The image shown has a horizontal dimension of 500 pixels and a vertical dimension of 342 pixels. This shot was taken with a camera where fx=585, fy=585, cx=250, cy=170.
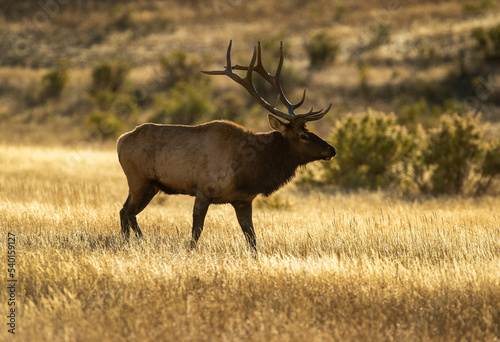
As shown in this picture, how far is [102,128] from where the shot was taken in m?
26.2

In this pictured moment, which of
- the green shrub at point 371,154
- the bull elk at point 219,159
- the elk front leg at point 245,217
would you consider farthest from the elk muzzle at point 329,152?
the green shrub at point 371,154

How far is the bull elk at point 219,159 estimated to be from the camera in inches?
303

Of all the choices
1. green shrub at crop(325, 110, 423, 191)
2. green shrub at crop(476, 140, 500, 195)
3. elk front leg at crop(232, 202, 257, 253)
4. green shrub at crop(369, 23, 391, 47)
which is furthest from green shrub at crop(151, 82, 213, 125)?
elk front leg at crop(232, 202, 257, 253)

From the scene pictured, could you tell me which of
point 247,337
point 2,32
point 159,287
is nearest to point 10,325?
point 159,287

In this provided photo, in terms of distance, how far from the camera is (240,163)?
25.4ft

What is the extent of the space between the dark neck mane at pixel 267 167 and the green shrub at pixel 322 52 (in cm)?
3099

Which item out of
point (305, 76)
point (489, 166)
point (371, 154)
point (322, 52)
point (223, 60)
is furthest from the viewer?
point (223, 60)

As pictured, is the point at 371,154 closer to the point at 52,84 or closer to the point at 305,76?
the point at 305,76

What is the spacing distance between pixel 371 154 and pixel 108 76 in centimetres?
2297

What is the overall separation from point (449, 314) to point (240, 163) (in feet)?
11.1

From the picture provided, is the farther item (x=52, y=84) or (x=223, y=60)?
(x=223, y=60)

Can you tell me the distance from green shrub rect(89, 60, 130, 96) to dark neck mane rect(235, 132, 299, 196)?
28.0m

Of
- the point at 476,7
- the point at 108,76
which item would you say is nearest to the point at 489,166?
the point at 108,76

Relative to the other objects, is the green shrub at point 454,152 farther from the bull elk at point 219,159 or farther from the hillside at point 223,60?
the bull elk at point 219,159
